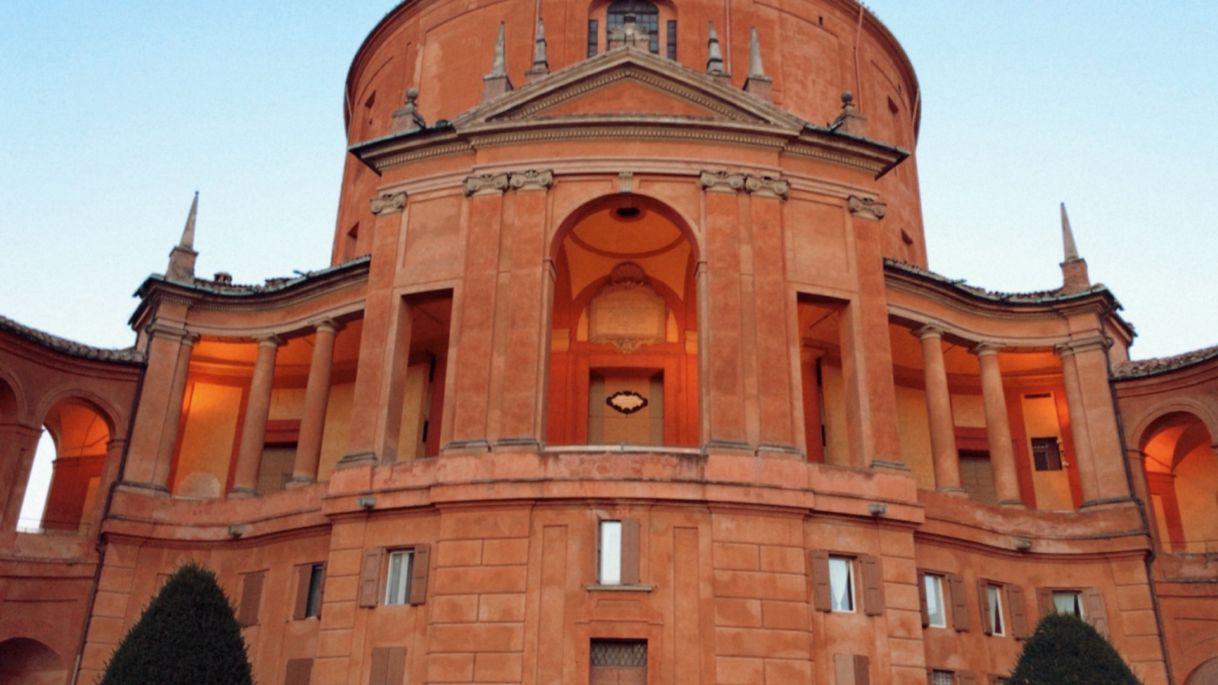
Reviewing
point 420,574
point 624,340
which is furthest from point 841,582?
point 624,340

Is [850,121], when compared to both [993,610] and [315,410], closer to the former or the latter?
[993,610]

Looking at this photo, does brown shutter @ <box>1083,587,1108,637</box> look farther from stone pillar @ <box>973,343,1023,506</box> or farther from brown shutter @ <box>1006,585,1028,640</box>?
stone pillar @ <box>973,343,1023,506</box>

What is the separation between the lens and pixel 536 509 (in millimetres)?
21547

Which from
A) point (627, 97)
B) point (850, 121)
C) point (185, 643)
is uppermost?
point (850, 121)

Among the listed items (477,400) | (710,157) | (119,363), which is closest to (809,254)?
(710,157)

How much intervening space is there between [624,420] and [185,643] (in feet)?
43.7

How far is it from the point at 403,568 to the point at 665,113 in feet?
39.6

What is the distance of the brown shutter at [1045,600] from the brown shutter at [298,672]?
707 inches

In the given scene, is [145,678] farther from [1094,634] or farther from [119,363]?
[1094,634]

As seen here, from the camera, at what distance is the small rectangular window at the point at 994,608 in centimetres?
2564

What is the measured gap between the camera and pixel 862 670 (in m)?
21.2

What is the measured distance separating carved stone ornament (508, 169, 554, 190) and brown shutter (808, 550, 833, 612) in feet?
33.5

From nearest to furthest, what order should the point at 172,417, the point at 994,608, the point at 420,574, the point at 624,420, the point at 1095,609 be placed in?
the point at 420,574 → the point at 994,608 → the point at 1095,609 → the point at 624,420 → the point at 172,417

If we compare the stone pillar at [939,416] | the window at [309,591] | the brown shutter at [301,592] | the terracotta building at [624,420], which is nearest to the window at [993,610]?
the terracotta building at [624,420]
